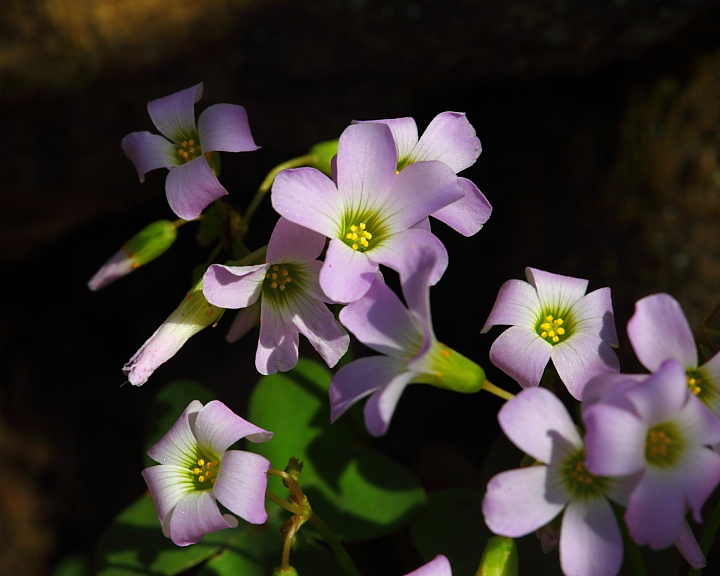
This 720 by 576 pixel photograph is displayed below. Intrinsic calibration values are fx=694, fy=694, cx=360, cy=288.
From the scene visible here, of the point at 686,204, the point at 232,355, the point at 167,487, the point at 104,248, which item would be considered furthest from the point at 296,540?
the point at 104,248

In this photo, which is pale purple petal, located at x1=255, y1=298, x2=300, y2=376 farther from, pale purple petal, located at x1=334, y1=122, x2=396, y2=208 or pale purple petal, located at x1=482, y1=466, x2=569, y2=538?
pale purple petal, located at x1=482, y1=466, x2=569, y2=538

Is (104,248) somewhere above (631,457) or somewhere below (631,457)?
below

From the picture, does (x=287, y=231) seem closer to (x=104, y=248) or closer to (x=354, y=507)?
(x=354, y=507)

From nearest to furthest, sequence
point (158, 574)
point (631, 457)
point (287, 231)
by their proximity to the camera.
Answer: point (631, 457) → point (287, 231) → point (158, 574)

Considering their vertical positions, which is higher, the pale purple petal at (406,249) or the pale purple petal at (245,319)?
the pale purple petal at (406,249)

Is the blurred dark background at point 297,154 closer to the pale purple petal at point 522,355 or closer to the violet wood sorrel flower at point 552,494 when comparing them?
the pale purple petal at point 522,355

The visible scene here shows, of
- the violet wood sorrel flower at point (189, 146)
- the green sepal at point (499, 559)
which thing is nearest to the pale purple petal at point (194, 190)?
the violet wood sorrel flower at point (189, 146)
